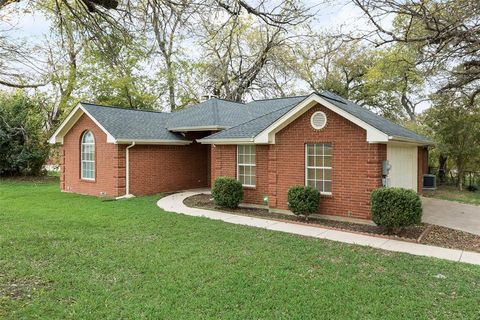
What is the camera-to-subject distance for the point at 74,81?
2673 centimetres

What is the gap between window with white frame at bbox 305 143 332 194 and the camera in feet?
Result: 36.0

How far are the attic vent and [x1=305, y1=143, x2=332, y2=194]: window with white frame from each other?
0.61 m

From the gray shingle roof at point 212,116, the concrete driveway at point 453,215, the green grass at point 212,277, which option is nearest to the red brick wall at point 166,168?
the gray shingle roof at point 212,116

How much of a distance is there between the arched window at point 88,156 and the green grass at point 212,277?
777 cm

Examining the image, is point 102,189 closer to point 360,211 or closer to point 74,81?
point 360,211

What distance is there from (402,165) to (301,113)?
498 centimetres

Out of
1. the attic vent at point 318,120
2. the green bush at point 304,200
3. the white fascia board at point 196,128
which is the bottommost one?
the green bush at point 304,200

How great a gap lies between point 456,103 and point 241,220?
1821 centimetres

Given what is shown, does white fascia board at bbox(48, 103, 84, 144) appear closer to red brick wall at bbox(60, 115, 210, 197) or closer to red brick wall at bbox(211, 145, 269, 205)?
red brick wall at bbox(60, 115, 210, 197)

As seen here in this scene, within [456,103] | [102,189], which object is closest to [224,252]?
[102,189]

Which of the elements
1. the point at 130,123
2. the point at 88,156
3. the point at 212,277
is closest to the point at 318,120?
the point at 212,277

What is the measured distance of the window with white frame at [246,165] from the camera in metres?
13.2

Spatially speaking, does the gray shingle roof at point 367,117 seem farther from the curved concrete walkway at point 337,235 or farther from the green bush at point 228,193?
the green bush at point 228,193

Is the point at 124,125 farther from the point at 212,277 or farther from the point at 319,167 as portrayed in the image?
the point at 212,277
